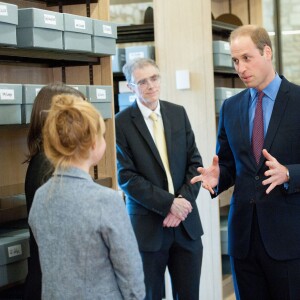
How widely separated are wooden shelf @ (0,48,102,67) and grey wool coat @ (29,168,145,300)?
97 cm

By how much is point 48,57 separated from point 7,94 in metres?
0.44

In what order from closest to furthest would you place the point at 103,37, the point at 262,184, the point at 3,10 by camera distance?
1. the point at 3,10
2. the point at 262,184
3. the point at 103,37

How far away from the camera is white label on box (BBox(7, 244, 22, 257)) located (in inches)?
110

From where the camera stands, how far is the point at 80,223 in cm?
210

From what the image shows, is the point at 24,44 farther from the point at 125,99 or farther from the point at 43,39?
the point at 125,99

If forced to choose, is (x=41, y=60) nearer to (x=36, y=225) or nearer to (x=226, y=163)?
(x=226, y=163)

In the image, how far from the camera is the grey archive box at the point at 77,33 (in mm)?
3090

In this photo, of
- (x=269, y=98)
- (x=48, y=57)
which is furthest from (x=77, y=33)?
(x=269, y=98)

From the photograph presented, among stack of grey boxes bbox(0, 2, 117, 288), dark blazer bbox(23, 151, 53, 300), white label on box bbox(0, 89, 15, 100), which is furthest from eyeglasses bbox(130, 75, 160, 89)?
dark blazer bbox(23, 151, 53, 300)

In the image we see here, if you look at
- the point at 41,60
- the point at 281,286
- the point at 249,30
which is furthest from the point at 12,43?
the point at 281,286

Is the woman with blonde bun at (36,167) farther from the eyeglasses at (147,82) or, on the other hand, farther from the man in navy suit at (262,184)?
the eyeglasses at (147,82)

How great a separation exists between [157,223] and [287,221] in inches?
32.2

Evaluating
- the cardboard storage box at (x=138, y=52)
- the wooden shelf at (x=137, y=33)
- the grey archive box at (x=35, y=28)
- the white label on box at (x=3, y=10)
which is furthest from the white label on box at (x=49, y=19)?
the wooden shelf at (x=137, y=33)

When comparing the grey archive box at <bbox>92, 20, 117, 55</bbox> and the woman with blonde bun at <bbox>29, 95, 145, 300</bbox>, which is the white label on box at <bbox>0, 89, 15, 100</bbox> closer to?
the grey archive box at <bbox>92, 20, 117, 55</bbox>
